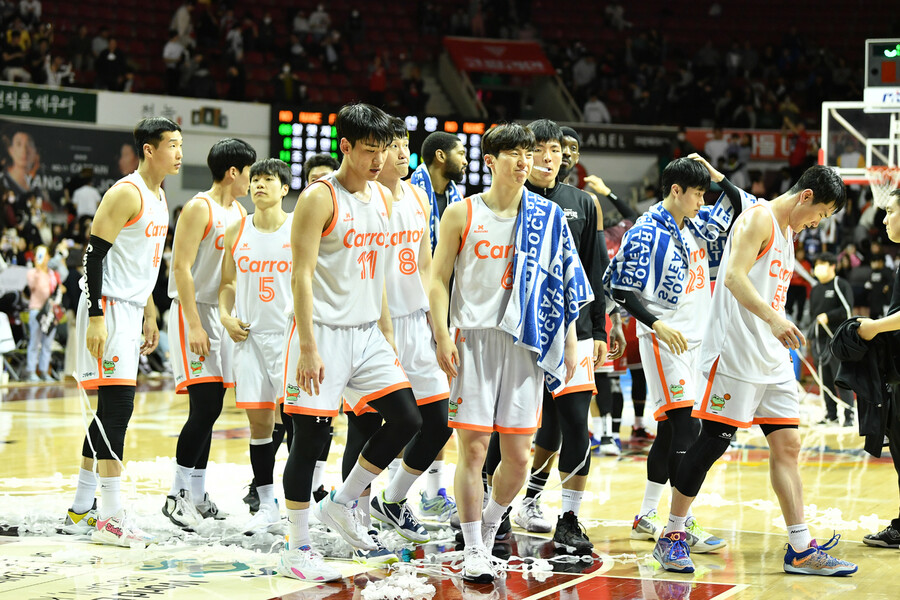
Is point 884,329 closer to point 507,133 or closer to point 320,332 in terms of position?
point 507,133

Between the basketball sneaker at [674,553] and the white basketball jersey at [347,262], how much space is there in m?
1.75

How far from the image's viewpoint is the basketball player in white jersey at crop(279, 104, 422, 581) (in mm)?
→ 4711

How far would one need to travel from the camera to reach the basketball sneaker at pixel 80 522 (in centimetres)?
573

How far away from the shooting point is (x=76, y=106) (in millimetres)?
17391

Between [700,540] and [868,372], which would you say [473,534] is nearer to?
[700,540]

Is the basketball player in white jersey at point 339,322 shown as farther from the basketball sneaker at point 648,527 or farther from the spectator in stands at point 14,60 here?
the spectator in stands at point 14,60

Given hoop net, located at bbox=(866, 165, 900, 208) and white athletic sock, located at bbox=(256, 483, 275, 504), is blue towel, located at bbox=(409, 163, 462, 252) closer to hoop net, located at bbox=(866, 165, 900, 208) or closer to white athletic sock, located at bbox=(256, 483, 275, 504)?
white athletic sock, located at bbox=(256, 483, 275, 504)

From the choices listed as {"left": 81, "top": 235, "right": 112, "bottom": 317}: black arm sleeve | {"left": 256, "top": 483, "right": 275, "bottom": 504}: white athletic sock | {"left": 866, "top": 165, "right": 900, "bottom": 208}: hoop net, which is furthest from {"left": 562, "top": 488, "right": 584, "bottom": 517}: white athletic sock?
{"left": 866, "top": 165, "right": 900, "bottom": 208}: hoop net

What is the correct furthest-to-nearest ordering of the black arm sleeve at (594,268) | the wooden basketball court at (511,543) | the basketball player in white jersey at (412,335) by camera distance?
1. the black arm sleeve at (594,268)
2. the basketball player in white jersey at (412,335)
3. the wooden basketball court at (511,543)

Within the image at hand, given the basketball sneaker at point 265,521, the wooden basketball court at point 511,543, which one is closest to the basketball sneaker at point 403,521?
the wooden basketball court at point 511,543

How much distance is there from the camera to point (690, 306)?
20.6 ft

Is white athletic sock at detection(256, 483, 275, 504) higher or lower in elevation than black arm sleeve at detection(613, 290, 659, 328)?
lower

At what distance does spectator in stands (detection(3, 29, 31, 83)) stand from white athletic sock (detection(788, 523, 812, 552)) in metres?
15.6

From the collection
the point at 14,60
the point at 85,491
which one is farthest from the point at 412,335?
the point at 14,60
